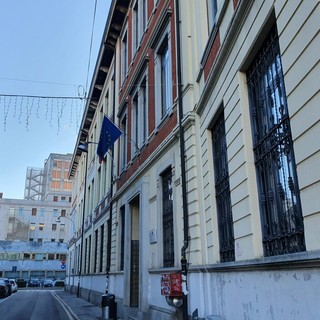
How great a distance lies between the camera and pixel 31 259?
71.5 m

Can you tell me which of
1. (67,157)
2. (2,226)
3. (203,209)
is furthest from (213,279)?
(67,157)

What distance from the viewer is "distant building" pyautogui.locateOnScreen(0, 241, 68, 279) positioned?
69.6 m

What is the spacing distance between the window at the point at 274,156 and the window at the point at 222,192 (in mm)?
1444

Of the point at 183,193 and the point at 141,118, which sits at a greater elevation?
the point at 141,118

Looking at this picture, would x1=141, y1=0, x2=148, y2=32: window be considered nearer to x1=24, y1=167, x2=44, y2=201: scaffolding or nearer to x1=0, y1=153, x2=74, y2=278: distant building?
x1=0, y1=153, x2=74, y2=278: distant building

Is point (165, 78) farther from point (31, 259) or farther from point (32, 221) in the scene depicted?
point (32, 221)

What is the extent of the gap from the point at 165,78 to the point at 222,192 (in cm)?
608

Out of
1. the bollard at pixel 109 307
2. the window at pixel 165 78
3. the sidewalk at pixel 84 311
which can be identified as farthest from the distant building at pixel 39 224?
the window at pixel 165 78

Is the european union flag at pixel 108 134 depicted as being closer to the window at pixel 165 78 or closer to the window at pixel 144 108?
the window at pixel 144 108

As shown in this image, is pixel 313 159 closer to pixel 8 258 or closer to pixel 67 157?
pixel 8 258

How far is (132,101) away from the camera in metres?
15.8

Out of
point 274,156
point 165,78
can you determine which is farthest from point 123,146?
point 274,156

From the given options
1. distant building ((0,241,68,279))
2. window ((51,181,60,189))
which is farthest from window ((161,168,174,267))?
window ((51,181,60,189))

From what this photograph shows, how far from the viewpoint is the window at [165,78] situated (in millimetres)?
11586
